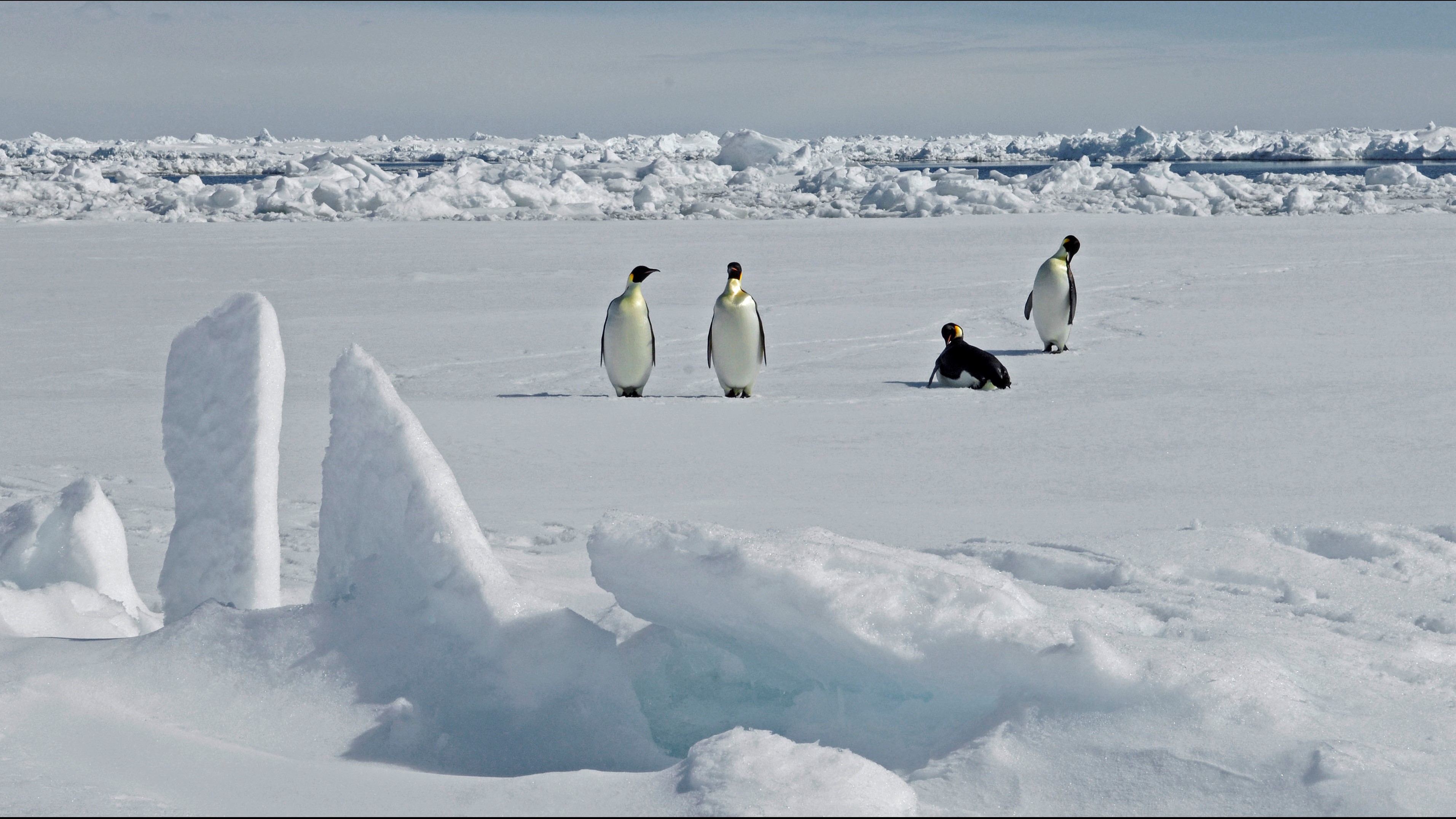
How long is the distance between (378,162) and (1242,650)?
55.4 m

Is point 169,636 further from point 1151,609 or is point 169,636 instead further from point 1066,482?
point 1066,482

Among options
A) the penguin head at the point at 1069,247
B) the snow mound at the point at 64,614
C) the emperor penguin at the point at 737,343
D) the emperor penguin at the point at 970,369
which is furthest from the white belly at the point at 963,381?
the snow mound at the point at 64,614

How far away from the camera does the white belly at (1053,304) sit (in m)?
6.85

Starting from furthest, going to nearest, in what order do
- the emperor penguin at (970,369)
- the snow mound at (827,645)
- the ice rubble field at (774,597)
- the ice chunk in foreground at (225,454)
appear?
the emperor penguin at (970,369) < the ice chunk in foreground at (225,454) < the snow mound at (827,645) < the ice rubble field at (774,597)

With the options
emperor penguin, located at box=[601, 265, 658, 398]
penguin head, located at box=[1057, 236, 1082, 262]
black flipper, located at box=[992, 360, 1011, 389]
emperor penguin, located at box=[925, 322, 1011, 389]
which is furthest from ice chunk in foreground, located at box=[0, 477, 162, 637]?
penguin head, located at box=[1057, 236, 1082, 262]

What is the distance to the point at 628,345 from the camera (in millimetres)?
5645

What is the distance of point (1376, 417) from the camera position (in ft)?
15.8

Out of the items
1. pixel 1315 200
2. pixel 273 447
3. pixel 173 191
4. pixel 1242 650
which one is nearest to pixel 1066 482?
pixel 1242 650

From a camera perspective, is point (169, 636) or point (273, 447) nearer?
point (169, 636)

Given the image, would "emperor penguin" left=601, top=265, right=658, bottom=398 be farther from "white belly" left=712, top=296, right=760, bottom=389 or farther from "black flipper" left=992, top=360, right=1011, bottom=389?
"black flipper" left=992, top=360, right=1011, bottom=389

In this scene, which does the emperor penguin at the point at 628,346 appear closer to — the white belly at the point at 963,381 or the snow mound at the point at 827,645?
the white belly at the point at 963,381

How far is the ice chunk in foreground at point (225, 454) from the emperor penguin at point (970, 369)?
3715 millimetres

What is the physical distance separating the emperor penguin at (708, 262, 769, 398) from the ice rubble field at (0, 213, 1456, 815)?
160mm

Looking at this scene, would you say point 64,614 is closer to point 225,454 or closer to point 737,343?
point 225,454
